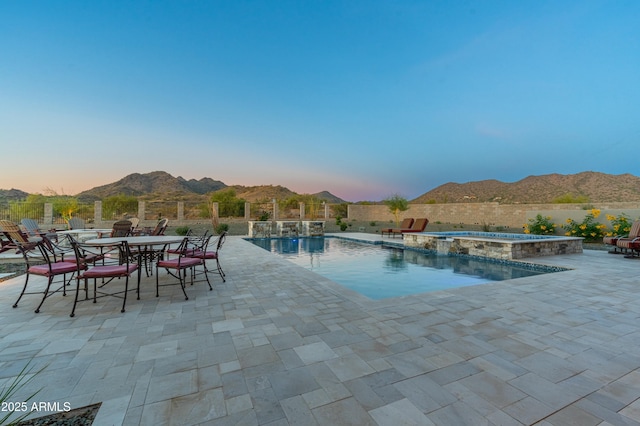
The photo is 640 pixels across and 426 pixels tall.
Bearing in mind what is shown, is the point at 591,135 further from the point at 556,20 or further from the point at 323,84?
the point at 323,84

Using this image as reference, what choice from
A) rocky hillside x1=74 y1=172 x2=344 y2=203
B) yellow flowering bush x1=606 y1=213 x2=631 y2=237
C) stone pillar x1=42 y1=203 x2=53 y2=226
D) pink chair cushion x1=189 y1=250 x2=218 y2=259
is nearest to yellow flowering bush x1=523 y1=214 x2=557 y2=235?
yellow flowering bush x1=606 y1=213 x2=631 y2=237

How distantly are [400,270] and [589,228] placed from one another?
812 cm

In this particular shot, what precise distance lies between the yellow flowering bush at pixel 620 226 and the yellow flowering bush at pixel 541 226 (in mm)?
1435

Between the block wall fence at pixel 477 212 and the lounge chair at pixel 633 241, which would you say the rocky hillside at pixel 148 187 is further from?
the lounge chair at pixel 633 241

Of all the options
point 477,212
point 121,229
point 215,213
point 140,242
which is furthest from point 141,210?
point 477,212

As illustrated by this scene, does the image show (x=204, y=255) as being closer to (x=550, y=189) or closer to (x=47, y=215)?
(x=47, y=215)

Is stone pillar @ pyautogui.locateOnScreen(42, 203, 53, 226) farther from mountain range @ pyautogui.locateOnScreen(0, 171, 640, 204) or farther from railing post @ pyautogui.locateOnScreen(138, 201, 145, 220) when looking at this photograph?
mountain range @ pyautogui.locateOnScreen(0, 171, 640, 204)

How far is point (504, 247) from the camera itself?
659 centimetres

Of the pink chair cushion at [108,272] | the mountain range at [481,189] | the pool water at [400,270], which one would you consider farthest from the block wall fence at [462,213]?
the pink chair cushion at [108,272]

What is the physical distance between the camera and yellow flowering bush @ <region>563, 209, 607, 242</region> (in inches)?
365

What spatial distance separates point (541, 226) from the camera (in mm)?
10148

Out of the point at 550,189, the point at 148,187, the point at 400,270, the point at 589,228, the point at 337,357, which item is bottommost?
the point at 400,270

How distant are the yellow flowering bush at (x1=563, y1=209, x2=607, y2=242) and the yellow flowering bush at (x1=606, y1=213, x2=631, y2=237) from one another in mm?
355

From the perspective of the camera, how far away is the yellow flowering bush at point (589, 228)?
9.27 m
